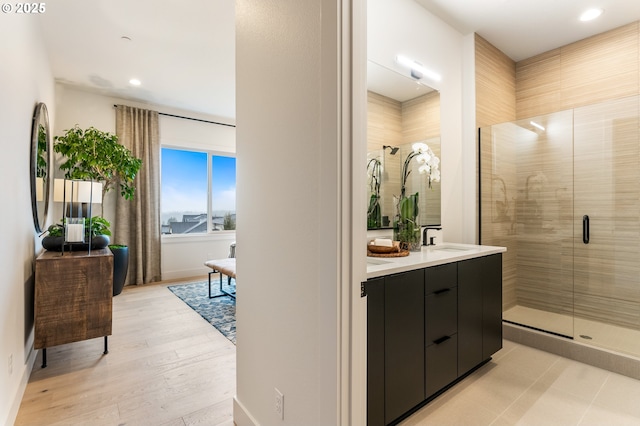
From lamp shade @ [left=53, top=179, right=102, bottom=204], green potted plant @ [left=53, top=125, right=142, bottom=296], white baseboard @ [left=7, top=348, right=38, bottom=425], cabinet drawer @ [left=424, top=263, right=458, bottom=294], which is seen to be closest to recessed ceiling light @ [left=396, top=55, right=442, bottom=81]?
cabinet drawer @ [left=424, top=263, right=458, bottom=294]

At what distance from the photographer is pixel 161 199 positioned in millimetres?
5148

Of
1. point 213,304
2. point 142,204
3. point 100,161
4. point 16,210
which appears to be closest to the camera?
point 16,210

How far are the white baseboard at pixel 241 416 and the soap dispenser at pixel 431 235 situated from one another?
181cm

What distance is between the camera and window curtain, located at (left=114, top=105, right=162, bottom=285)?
466 centimetres

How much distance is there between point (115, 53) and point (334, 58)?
3.53 metres

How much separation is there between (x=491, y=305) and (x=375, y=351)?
1339 millimetres

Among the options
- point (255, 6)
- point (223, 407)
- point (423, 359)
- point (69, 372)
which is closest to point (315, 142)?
point (255, 6)

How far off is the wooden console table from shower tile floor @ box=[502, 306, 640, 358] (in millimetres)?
3594

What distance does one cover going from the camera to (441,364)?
5.96 ft

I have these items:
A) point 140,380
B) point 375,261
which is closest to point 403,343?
point 375,261

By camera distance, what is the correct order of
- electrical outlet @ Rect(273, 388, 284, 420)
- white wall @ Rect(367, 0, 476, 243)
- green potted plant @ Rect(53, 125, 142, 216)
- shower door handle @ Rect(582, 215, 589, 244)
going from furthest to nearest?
green potted plant @ Rect(53, 125, 142, 216), shower door handle @ Rect(582, 215, 589, 244), white wall @ Rect(367, 0, 476, 243), electrical outlet @ Rect(273, 388, 284, 420)

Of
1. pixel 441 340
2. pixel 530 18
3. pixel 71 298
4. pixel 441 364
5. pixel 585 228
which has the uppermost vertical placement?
pixel 530 18
